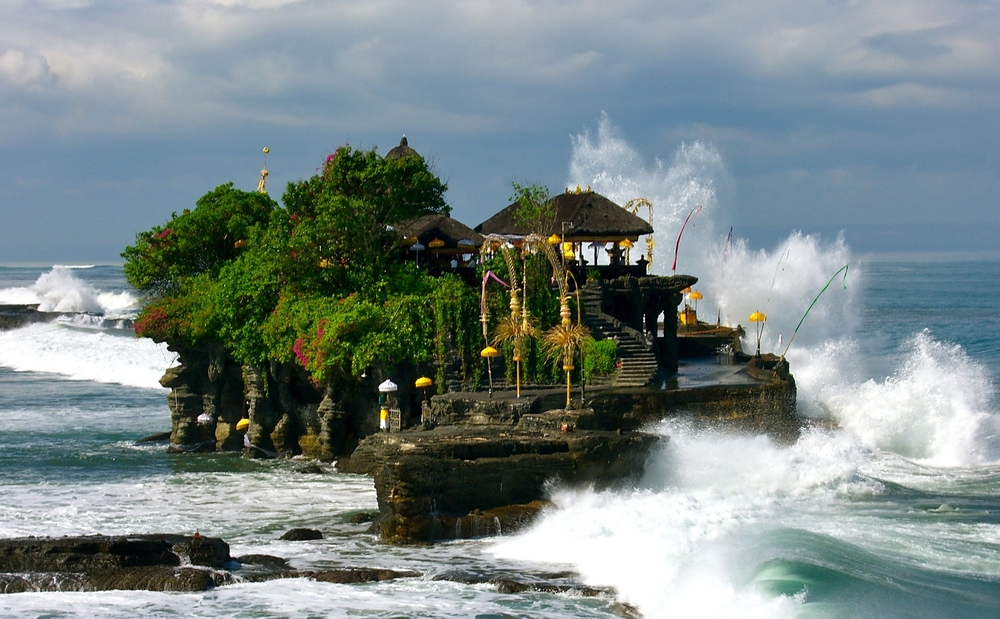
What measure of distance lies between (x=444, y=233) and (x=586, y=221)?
4283mm

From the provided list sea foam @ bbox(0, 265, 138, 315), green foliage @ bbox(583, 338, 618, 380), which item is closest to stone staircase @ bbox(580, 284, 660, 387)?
green foliage @ bbox(583, 338, 618, 380)

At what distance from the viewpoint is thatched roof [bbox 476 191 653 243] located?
3744cm

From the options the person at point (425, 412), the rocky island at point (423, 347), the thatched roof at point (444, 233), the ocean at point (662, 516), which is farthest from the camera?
the thatched roof at point (444, 233)

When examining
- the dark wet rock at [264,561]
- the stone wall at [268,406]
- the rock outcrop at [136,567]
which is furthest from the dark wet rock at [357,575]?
the stone wall at [268,406]

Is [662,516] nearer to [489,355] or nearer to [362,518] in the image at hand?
[362,518]

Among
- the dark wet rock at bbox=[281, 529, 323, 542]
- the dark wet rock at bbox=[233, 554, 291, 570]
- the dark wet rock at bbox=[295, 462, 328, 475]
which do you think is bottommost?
the dark wet rock at bbox=[233, 554, 291, 570]

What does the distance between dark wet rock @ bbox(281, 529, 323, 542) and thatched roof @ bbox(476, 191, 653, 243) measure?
1433cm

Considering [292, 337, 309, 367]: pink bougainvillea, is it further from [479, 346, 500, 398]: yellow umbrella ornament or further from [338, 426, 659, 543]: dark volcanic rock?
[338, 426, 659, 543]: dark volcanic rock

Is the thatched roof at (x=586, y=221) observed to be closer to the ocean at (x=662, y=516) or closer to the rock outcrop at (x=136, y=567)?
the ocean at (x=662, y=516)

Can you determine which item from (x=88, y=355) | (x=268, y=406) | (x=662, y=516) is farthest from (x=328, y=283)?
(x=88, y=355)

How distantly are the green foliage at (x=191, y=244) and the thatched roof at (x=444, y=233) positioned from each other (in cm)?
475

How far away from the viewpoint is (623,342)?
34250 mm

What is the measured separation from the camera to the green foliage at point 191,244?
131 ft

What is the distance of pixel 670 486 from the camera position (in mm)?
27516
